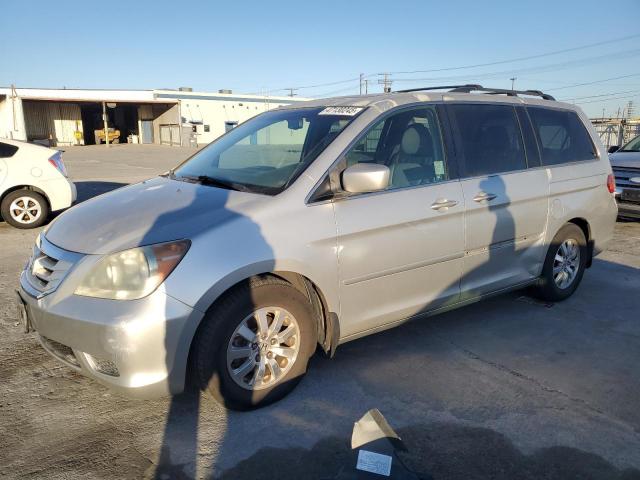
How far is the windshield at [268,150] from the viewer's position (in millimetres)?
3284

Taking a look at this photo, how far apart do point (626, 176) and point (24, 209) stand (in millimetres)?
9829

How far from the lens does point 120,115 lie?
43719mm

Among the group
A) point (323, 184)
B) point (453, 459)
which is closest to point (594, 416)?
point (453, 459)

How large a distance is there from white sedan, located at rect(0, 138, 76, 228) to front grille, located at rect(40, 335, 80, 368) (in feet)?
19.9

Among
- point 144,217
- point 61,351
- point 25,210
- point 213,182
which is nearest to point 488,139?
point 213,182

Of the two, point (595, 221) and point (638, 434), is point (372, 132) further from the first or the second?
point (595, 221)

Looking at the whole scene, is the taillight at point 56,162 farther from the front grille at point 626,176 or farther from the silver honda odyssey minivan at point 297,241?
the front grille at point 626,176

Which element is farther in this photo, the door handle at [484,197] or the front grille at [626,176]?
the front grille at [626,176]

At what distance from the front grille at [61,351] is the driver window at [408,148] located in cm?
207

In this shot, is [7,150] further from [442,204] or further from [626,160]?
[626,160]

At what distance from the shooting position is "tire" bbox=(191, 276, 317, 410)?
107 inches

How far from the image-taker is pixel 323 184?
3.12 m

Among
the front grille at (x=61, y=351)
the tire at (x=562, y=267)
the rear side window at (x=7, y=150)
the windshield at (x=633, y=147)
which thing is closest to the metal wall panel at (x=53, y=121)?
the rear side window at (x=7, y=150)

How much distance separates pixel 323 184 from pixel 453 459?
1.70 metres
